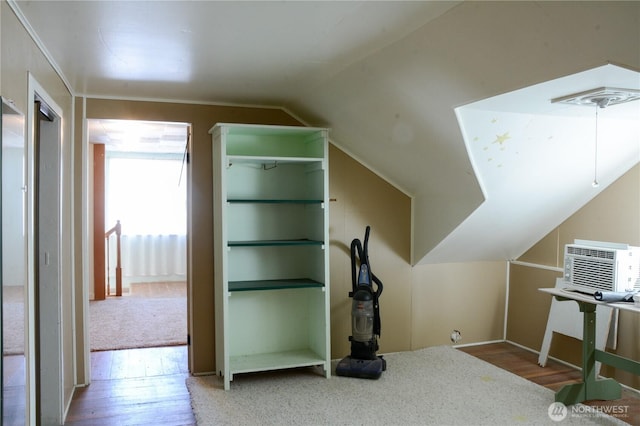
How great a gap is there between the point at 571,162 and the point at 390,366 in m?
2.14

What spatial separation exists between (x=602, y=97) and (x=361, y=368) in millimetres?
2525

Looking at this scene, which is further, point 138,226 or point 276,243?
point 138,226

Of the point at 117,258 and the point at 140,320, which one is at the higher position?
the point at 117,258

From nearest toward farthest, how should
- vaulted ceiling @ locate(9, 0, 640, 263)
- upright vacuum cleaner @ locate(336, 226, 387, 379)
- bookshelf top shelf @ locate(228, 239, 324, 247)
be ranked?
vaulted ceiling @ locate(9, 0, 640, 263)
bookshelf top shelf @ locate(228, 239, 324, 247)
upright vacuum cleaner @ locate(336, 226, 387, 379)

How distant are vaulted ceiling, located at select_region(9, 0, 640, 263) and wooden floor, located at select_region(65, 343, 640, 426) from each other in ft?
3.25

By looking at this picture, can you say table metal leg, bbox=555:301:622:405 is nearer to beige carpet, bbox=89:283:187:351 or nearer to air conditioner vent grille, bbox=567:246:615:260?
air conditioner vent grille, bbox=567:246:615:260

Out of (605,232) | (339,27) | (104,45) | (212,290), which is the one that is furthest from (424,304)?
Result: (104,45)

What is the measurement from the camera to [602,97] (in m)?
2.87

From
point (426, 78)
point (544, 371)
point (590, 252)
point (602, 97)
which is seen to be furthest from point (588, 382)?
point (426, 78)

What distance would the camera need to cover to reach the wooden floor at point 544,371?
3.49 meters

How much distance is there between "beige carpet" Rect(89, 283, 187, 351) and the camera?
5395 millimetres

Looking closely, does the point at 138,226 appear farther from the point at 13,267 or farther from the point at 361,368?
the point at 13,267

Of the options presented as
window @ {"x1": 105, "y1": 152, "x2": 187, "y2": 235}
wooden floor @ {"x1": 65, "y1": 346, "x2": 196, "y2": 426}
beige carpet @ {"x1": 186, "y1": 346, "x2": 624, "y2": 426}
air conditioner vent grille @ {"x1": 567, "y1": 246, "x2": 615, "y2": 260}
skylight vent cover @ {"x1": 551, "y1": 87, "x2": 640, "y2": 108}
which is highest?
skylight vent cover @ {"x1": 551, "y1": 87, "x2": 640, "y2": 108}

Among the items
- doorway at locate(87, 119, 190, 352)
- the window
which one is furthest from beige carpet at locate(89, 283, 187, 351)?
the window
